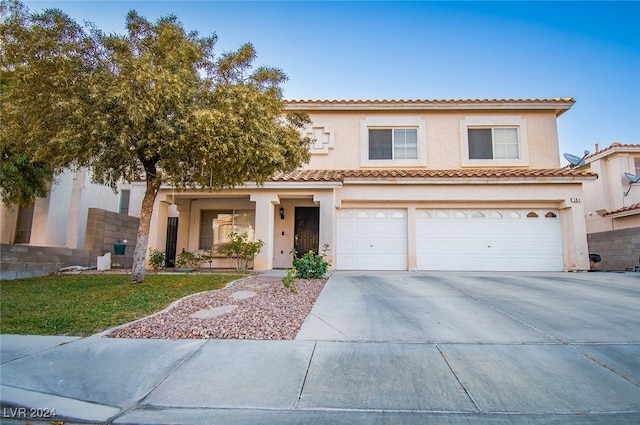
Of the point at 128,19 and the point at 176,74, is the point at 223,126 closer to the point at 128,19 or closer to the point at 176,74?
the point at 176,74

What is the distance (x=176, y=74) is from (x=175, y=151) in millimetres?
1587

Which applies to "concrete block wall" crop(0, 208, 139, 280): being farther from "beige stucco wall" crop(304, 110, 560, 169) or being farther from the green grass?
"beige stucco wall" crop(304, 110, 560, 169)

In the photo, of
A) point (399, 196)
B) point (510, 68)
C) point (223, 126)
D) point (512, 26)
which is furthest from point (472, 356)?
point (510, 68)

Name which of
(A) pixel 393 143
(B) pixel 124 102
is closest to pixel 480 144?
(A) pixel 393 143

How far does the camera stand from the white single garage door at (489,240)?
12.1 meters

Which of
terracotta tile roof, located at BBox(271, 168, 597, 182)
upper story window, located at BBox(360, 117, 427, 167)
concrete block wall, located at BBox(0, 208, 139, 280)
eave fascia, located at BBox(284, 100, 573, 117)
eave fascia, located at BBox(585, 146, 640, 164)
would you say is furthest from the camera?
eave fascia, located at BBox(585, 146, 640, 164)

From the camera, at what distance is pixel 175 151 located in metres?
7.51

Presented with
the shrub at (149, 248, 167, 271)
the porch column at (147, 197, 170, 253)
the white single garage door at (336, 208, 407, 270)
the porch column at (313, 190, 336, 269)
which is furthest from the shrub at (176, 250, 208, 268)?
the white single garage door at (336, 208, 407, 270)

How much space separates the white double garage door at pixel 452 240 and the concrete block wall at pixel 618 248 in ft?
12.3

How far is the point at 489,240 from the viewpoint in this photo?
12.2m

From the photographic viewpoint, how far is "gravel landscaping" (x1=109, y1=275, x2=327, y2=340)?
4.42 meters

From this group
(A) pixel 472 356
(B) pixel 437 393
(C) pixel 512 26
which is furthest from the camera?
(C) pixel 512 26

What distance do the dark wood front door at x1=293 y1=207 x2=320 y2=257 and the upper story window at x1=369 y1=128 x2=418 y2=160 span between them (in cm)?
328

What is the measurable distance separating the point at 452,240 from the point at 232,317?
936 centimetres
